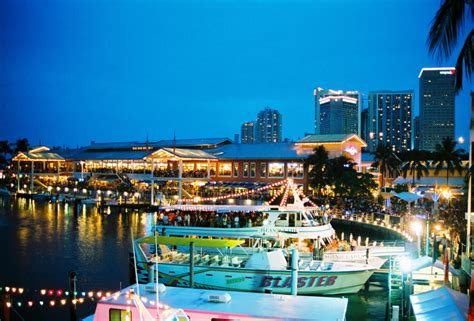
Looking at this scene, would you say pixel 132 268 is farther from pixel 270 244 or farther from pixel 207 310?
pixel 207 310

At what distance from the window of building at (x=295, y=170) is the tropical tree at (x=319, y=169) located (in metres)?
6.10

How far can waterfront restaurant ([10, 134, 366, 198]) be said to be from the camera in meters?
68.5

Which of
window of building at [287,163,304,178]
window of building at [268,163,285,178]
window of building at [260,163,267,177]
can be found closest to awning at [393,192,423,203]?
window of building at [287,163,304,178]

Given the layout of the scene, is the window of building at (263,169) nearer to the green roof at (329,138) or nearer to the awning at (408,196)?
the green roof at (329,138)

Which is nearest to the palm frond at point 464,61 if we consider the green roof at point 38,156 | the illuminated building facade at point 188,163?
the illuminated building facade at point 188,163

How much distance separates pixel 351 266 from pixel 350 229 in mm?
23296

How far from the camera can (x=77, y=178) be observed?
8581cm

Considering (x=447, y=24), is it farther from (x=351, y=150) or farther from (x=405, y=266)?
(x=351, y=150)

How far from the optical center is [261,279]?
933 inches

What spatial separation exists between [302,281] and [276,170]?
1872 inches

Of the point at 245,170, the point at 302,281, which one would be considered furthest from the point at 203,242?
the point at 245,170

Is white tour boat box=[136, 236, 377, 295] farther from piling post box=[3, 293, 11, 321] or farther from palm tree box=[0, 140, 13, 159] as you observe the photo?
palm tree box=[0, 140, 13, 159]

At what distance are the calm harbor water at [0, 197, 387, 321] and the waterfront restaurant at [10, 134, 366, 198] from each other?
40.8 feet

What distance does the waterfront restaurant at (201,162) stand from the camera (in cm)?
6850
